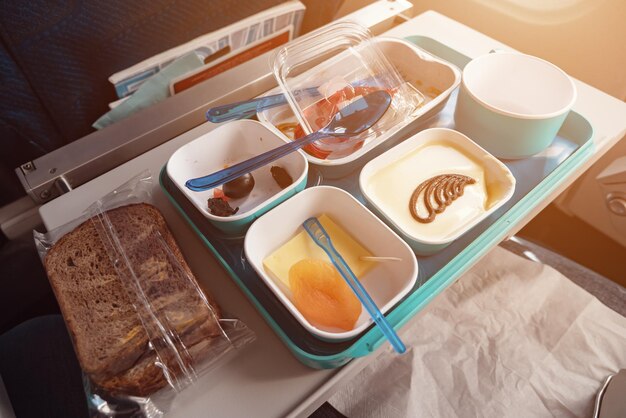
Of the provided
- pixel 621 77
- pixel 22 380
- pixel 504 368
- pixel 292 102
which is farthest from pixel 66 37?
pixel 621 77

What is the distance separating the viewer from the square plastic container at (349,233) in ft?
1.85

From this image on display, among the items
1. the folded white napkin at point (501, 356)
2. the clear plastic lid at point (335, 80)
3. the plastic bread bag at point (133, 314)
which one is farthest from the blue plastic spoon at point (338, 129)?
the folded white napkin at point (501, 356)

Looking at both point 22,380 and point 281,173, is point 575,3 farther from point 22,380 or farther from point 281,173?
point 22,380

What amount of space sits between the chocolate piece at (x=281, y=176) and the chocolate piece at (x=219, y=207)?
0.10 m

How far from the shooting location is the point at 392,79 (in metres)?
0.81

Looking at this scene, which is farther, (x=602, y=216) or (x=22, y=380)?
(x=602, y=216)

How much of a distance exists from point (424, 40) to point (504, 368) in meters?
0.67

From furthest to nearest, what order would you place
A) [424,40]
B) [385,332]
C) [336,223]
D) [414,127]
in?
[424,40] < [414,127] < [336,223] < [385,332]

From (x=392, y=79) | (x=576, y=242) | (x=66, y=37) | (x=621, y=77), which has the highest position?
(x=66, y=37)

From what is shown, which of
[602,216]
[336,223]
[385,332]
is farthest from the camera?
[602,216]

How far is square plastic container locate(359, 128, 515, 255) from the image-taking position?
62 centimetres

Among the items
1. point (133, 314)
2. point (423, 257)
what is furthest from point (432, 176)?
point (133, 314)

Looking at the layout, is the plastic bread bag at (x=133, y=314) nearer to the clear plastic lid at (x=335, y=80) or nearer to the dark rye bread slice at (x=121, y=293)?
the dark rye bread slice at (x=121, y=293)

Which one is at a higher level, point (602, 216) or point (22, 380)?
point (22, 380)
